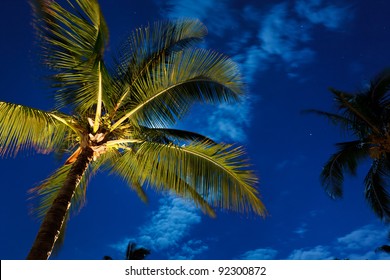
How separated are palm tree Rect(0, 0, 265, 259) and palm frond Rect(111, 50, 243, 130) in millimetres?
18

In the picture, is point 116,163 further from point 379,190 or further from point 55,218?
point 379,190

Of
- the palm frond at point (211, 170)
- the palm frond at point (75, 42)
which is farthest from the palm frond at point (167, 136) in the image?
the palm frond at point (75, 42)

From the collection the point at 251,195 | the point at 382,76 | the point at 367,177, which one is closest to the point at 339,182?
the point at 367,177

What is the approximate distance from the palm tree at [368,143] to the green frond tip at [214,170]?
687cm

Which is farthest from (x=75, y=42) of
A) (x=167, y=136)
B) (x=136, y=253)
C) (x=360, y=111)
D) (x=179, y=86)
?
(x=136, y=253)

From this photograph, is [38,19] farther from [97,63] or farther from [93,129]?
[93,129]

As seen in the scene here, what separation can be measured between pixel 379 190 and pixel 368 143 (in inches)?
65.1

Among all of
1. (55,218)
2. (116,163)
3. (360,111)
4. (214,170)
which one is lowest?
(55,218)

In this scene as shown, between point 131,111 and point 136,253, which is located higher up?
point 136,253

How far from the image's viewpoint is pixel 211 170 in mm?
6129

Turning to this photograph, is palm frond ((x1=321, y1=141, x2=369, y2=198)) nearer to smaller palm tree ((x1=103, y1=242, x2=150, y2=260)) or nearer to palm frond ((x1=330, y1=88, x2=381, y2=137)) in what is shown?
palm frond ((x1=330, y1=88, x2=381, y2=137))

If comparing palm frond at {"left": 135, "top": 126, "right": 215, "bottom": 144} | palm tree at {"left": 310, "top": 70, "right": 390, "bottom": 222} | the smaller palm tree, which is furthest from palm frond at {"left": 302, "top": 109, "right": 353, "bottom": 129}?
the smaller palm tree

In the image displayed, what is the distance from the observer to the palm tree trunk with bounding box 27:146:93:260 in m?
4.30

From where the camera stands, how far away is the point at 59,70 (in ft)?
21.5
